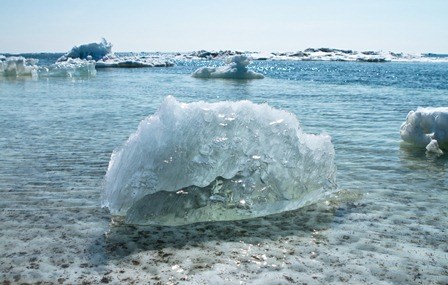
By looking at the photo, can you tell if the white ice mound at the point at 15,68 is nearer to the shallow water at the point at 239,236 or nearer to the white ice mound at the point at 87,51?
the white ice mound at the point at 87,51

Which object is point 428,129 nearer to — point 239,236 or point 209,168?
point 209,168

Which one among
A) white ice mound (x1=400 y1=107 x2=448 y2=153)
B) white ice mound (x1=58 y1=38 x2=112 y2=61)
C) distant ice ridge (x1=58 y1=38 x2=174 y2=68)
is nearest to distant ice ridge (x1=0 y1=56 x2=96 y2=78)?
distant ice ridge (x1=58 y1=38 x2=174 y2=68)

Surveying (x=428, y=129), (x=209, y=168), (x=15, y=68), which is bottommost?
(x=428, y=129)

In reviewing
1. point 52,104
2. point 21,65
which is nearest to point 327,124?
point 52,104

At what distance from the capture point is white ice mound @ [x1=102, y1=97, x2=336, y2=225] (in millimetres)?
5594

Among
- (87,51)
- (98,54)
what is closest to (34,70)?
(87,51)

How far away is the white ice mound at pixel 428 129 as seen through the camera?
400 inches

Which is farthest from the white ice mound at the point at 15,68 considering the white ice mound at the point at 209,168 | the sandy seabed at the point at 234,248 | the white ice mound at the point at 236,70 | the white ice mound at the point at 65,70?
the white ice mound at the point at 209,168

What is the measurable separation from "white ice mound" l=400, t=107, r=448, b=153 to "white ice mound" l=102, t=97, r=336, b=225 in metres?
5.21

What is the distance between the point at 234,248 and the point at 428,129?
25.8 feet

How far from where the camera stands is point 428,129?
10633mm

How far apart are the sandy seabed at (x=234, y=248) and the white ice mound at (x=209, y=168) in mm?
306

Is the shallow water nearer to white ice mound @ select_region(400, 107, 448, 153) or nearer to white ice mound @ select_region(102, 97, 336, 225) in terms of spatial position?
white ice mound @ select_region(102, 97, 336, 225)

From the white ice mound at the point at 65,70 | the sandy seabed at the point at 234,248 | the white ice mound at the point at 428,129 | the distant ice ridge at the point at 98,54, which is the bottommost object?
the sandy seabed at the point at 234,248
